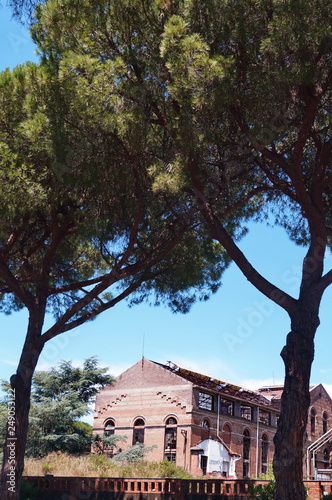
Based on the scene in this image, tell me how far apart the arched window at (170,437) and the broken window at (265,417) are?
7.99m

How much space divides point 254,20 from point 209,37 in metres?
0.71

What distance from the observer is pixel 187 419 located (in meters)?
27.0

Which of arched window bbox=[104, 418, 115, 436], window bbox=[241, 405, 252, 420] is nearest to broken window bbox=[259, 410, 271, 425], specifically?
window bbox=[241, 405, 252, 420]

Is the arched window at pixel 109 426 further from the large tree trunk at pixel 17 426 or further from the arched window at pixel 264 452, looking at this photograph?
the large tree trunk at pixel 17 426

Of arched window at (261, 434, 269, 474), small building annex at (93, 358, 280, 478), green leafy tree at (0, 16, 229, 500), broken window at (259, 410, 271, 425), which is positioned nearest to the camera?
green leafy tree at (0, 16, 229, 500)

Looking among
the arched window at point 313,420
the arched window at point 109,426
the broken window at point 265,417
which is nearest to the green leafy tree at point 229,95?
the arched window at point 109,426

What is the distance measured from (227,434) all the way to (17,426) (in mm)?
21316

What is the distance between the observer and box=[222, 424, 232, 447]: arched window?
95.7 feet

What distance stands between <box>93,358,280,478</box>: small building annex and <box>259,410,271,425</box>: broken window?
0.52m

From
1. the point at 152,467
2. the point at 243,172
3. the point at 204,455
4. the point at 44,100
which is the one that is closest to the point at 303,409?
the point at 243,172

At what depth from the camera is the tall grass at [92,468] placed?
15930 mm

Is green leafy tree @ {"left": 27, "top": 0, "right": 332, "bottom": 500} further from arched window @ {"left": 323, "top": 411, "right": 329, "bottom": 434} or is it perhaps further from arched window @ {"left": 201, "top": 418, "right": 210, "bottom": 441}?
arched window @ {"left": 323, "top": 411, "right": 329, "bottom": 434}

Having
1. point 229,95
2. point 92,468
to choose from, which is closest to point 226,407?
point 92,468

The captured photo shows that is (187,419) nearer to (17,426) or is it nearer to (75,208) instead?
(17,426)
